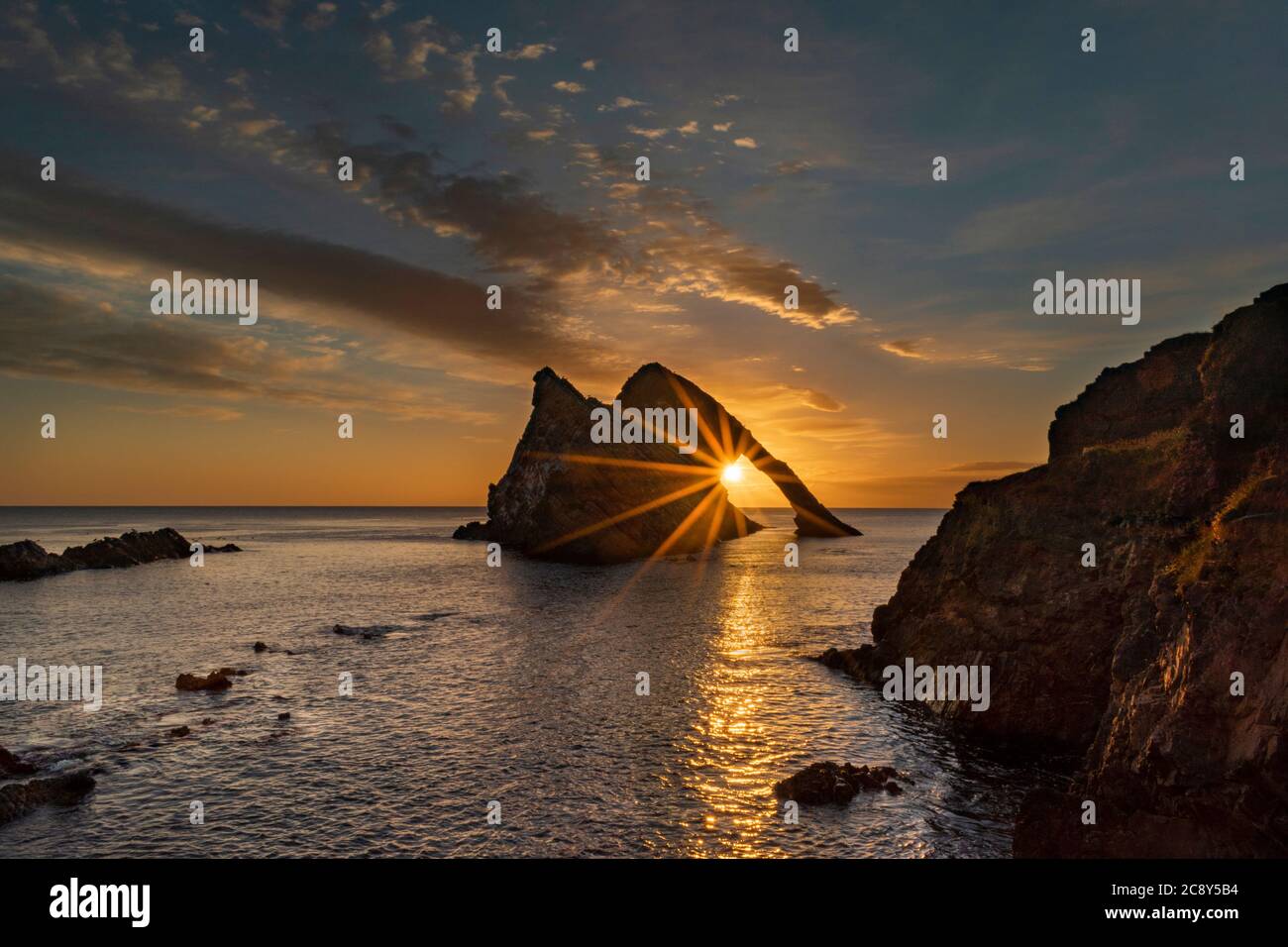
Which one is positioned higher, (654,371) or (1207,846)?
(654,371)

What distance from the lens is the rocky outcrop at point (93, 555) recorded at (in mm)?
72375

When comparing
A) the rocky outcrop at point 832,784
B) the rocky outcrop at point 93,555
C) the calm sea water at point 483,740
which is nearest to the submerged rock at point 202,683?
the calm sea water at point 483,740

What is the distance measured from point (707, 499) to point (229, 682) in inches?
4880

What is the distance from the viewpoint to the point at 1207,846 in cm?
1216

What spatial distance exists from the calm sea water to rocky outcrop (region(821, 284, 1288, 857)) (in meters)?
3.35

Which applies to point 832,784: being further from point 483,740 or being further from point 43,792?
point 43,792

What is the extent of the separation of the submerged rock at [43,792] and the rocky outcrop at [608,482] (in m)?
78.1

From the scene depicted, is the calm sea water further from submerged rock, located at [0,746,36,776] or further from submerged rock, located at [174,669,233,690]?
submerged rock, located at [0,746,36,776]

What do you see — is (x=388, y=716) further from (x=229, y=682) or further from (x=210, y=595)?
(x=210, y=595)

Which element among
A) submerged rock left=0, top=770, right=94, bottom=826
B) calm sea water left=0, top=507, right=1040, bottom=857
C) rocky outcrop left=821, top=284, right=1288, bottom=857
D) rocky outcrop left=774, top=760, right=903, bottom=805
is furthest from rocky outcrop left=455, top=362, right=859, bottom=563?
rocky outcrop left=774, top=760, right=903, bottom=805

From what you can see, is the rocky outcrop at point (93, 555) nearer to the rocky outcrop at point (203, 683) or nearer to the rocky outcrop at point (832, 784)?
the rocky outcrop at point (203, 683)
